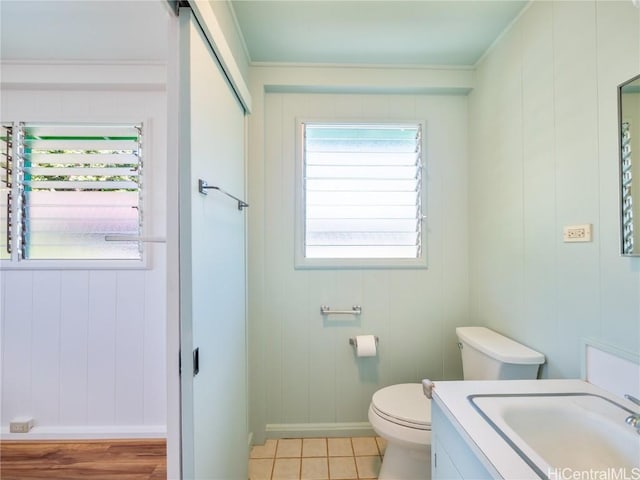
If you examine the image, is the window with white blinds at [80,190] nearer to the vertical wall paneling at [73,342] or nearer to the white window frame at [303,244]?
the vertical wall paneling at [73,342]

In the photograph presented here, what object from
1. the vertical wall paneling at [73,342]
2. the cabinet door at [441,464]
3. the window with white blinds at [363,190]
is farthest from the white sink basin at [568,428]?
the vertical wall paneling at [73,342]

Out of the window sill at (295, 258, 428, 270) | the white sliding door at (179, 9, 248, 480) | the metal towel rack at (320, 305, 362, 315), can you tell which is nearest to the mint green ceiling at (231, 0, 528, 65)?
the white sliding door at (179, 9, 248, 480)

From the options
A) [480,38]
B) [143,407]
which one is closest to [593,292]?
[480,38]

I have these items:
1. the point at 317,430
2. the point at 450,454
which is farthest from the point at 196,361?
the point at 317,430

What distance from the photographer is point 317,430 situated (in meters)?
1.97

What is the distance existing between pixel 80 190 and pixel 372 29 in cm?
205

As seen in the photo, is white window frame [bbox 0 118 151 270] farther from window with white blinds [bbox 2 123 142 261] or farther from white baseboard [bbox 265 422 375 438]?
white baseboard [bbox 265 422 375 438]

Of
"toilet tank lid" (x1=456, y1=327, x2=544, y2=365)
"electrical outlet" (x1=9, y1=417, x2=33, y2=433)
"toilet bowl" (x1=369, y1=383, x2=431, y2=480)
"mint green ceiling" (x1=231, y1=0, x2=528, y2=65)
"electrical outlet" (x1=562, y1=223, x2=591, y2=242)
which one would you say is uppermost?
"mint green ceiling" (x1=231, y1=0, x2=528, y2=65)

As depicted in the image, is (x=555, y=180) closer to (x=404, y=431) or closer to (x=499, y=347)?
(x=499, y=347)

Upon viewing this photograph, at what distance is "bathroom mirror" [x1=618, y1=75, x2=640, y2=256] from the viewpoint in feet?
3.12

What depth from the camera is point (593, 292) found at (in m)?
1.12

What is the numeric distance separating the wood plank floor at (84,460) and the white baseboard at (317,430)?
0.66 meters

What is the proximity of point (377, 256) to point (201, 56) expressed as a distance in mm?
1472

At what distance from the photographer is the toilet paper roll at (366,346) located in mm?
1869
